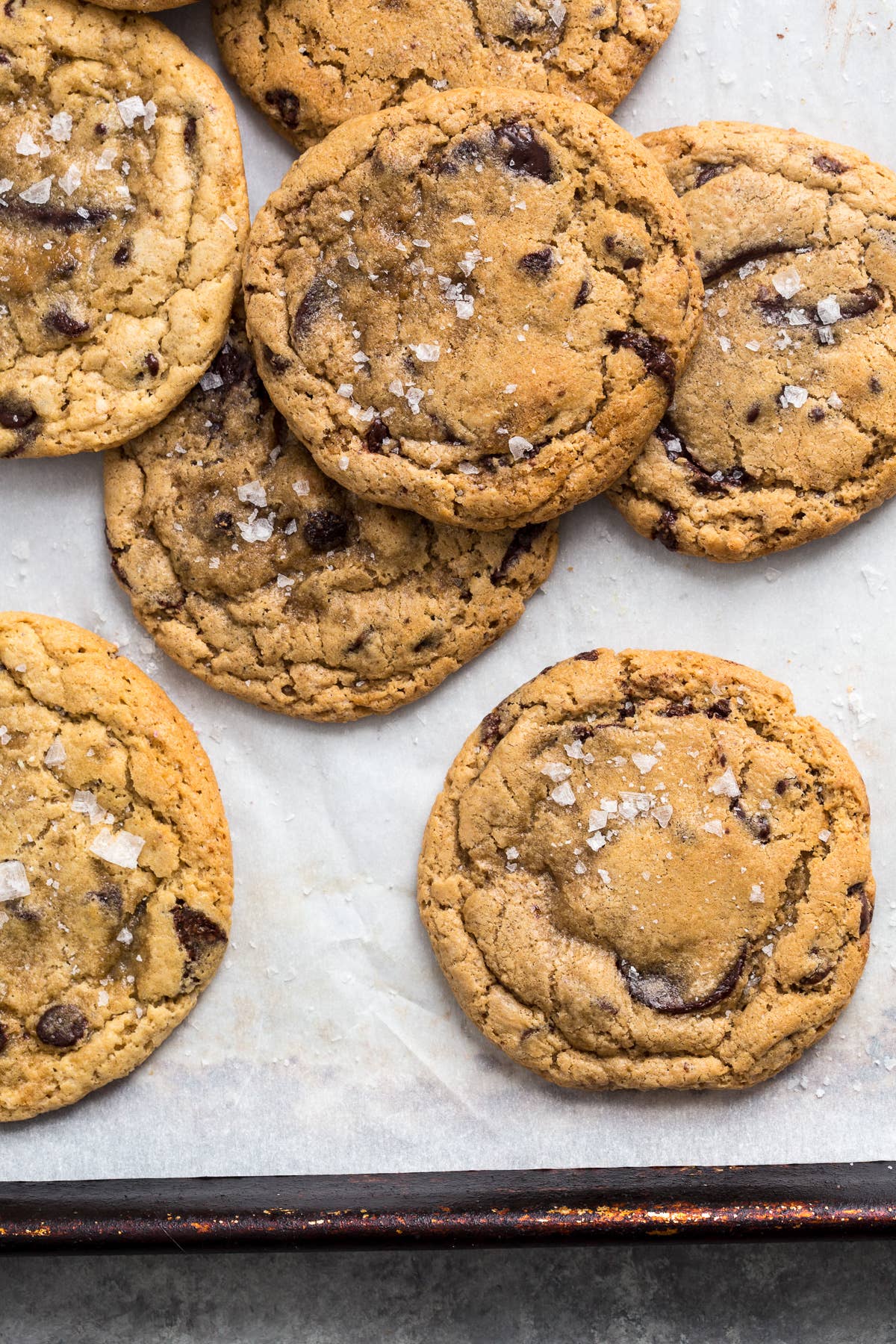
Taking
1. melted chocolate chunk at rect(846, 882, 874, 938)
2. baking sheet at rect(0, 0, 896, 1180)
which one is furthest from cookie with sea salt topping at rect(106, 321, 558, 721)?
melted chocolate chunk at rect(846, 882, 874, 938)

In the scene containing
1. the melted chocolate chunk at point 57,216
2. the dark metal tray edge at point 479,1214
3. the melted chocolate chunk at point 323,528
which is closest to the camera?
the dark metal tray edge at point 479,1214

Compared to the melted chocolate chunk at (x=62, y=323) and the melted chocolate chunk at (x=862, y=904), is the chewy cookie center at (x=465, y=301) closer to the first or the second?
the melted chocolate chunk at (x=62, y=323)

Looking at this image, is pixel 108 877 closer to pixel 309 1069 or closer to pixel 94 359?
pixel 309 1069

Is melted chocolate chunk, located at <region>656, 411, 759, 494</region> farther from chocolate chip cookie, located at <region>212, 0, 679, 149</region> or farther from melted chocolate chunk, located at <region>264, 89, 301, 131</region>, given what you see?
melted chocolate chunk, located at <region>264, 89, 301, 131</region>

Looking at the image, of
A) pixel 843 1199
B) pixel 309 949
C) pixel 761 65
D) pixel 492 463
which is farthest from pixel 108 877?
pixel 761 65

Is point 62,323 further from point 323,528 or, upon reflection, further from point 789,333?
point 789,333

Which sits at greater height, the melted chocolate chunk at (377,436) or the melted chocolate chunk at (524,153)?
the melted chocolate chunk at (524,153)

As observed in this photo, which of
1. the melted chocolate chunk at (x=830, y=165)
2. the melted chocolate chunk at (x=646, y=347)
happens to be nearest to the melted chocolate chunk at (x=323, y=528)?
the melted chocolate chunk at (x=646, y=347)

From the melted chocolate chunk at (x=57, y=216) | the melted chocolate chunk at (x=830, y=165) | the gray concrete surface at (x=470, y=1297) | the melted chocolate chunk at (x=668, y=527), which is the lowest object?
the gray concrete surface at (x=470, y=1297)
